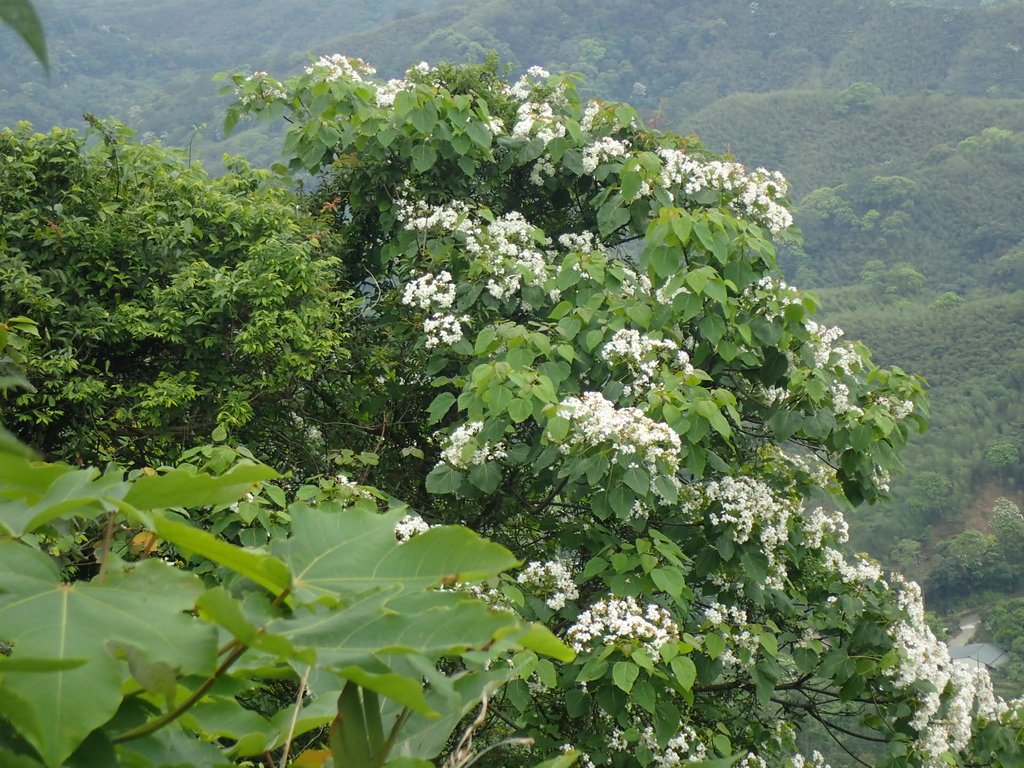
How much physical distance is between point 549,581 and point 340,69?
2871mm

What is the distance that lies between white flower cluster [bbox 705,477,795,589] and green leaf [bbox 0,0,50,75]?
4.00 m

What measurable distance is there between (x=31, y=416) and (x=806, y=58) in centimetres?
5781

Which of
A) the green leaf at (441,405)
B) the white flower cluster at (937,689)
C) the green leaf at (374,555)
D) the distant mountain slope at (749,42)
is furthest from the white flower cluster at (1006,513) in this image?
the distant mountain slope at (749,42)

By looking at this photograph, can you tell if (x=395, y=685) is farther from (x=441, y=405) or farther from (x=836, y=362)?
(x=836, y=362)

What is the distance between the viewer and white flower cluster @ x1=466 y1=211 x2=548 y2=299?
15.6ft

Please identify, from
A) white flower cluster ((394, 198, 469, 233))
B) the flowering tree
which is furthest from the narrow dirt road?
white flower cluster ((394, 198, 469, 233))

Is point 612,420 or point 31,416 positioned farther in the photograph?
point 31,416

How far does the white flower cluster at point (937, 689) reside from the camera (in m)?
4.34

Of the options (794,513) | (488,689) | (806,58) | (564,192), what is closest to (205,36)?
(564,192)

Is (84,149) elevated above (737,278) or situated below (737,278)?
above

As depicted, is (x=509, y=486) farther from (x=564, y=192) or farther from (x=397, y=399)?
(x=564, y=192)

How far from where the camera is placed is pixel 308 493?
11.7 feet

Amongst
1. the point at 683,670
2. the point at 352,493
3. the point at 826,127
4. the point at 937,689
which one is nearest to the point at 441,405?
the point at 352,493

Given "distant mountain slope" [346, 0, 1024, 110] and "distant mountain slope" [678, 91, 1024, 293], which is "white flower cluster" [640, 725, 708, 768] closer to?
"distant mountain slope" [678, 91, 1024, 293]
